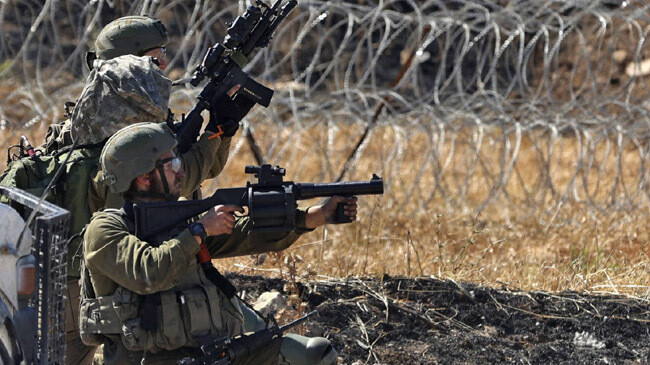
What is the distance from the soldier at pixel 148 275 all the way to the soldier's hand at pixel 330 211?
0.02 m

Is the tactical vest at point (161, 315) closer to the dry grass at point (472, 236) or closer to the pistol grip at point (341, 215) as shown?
the pistol grip at point (341, 215)

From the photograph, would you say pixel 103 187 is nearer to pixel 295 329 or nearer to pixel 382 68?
pixel 295 329

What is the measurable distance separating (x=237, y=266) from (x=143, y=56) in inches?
70.7

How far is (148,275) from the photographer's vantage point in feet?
10.1

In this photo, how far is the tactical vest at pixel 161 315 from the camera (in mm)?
3230

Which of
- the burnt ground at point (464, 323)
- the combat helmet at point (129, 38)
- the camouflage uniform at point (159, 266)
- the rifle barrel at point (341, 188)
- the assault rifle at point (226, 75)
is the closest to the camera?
the camouflage uniform at point (159, 266)

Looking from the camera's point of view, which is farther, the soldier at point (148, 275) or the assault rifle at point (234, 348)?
the assault rifle at point (234, 348)

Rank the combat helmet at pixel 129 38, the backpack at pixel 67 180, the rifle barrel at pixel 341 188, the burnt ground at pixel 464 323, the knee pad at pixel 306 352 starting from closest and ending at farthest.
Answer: the rifle barrel at pixel 341 188
the knee pad at pixel 306 352
the backpack at pixel 67 180
the combat helmet at pixel 129 38
the burnt ground at pixel 464 323

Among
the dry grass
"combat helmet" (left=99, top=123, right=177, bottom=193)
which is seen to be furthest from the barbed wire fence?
"combat helmet" (left=99, top=123, right=177, bottom=193)

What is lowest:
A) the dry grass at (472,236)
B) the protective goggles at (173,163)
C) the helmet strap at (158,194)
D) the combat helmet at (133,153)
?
the dry grass at (472,236)

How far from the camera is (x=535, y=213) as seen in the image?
793cm

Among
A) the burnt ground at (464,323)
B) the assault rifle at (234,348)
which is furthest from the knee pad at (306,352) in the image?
the burnt ground at (464,323)

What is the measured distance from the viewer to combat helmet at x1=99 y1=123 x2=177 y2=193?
321 centimetres

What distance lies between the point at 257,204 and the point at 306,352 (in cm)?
55
